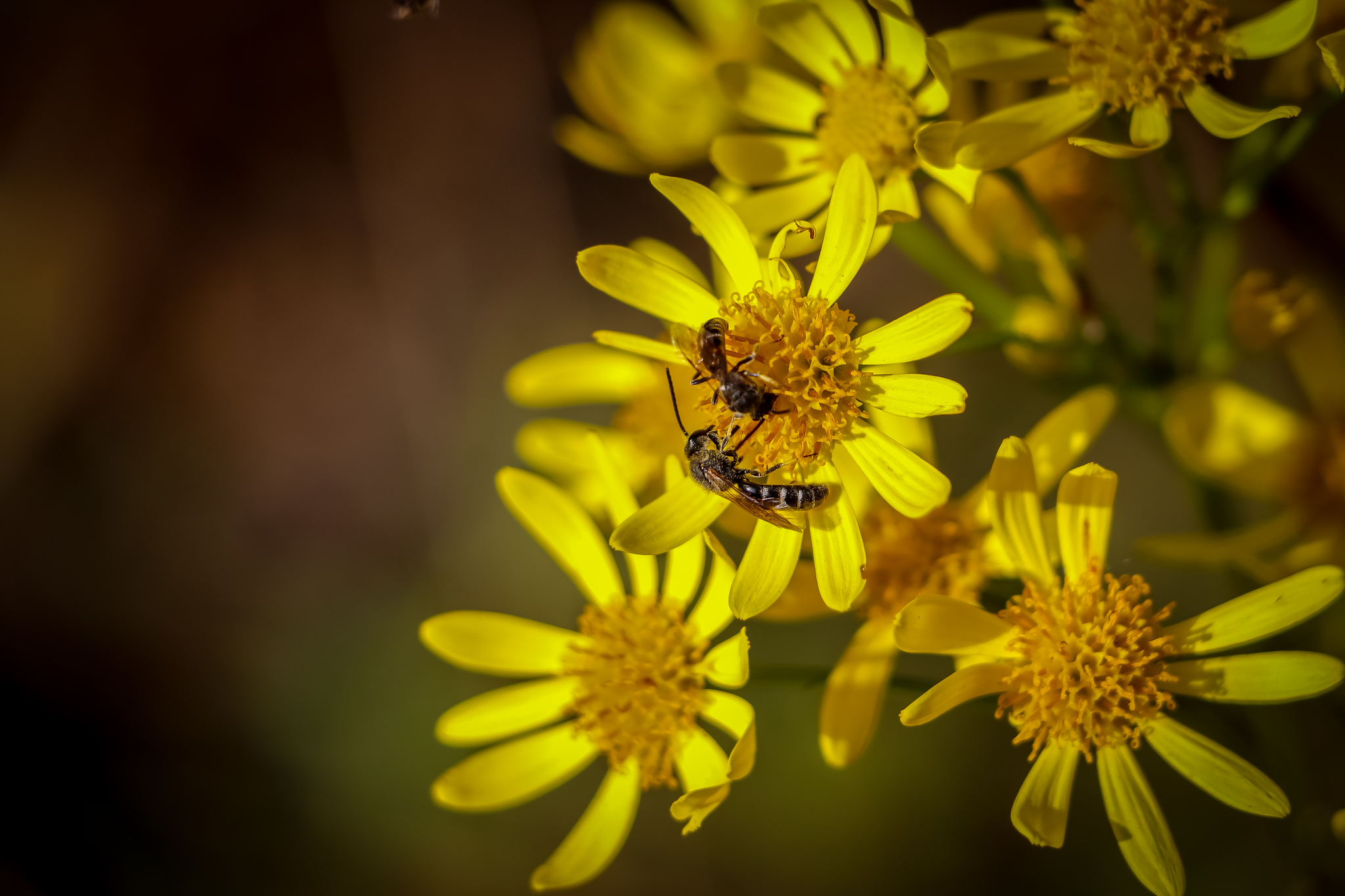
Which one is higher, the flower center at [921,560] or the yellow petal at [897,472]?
the yellow petal at [897,472]

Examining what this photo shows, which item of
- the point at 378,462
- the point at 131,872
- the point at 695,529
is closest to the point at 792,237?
the point at 695,529

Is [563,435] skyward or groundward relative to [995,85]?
groundward

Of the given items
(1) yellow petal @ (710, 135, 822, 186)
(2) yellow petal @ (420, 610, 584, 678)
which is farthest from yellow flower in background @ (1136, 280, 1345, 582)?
(2) yellow petal @ (420, 610, 584, 678)

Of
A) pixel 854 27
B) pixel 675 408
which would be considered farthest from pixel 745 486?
pixel 854 27

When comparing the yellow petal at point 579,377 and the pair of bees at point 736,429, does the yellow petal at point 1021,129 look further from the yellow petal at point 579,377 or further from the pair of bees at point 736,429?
the yellow petal at point 579,377

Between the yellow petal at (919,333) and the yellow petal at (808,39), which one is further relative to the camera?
the yellow petal at (808,39)

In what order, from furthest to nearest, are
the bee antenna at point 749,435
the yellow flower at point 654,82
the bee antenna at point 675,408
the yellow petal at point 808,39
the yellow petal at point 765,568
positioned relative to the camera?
the yellow flower at point 654,82 → the bee antenna at point 675,408 → the yellow petal at point 808,39 → the bee antenna at point 749,435 → the yellow petal at point 765,568

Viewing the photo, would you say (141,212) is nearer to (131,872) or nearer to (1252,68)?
(131,872)

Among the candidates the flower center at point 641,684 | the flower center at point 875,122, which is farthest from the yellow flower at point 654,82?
the flower center at point 641,684
